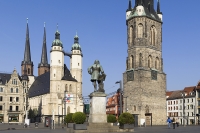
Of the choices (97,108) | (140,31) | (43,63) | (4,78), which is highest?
(140,31)

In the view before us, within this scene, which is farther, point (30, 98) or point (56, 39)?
point (30, 98)

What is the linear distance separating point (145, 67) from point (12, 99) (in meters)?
39.4

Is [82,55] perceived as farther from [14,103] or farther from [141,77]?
[141,77]

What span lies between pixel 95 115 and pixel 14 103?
67.5 m

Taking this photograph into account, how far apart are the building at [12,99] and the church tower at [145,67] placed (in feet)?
107

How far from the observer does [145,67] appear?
71812mm

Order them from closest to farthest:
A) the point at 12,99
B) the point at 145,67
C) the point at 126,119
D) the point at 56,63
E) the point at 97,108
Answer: the point at 97,108, the point at 126,119, the point at 145,67, the point at 12,99, the point at 56,63

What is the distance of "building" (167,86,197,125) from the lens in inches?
3797

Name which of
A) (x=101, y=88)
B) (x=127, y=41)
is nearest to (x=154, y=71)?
(x=127, y=41)

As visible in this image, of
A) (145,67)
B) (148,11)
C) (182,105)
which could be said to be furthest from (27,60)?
(145,67)

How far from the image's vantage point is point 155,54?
74.3 metres

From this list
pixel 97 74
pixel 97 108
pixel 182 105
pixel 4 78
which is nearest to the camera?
pixel 97 108

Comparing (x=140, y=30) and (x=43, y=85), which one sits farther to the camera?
(x=43, y=85)

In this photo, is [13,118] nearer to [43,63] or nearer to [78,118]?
[43,63]
